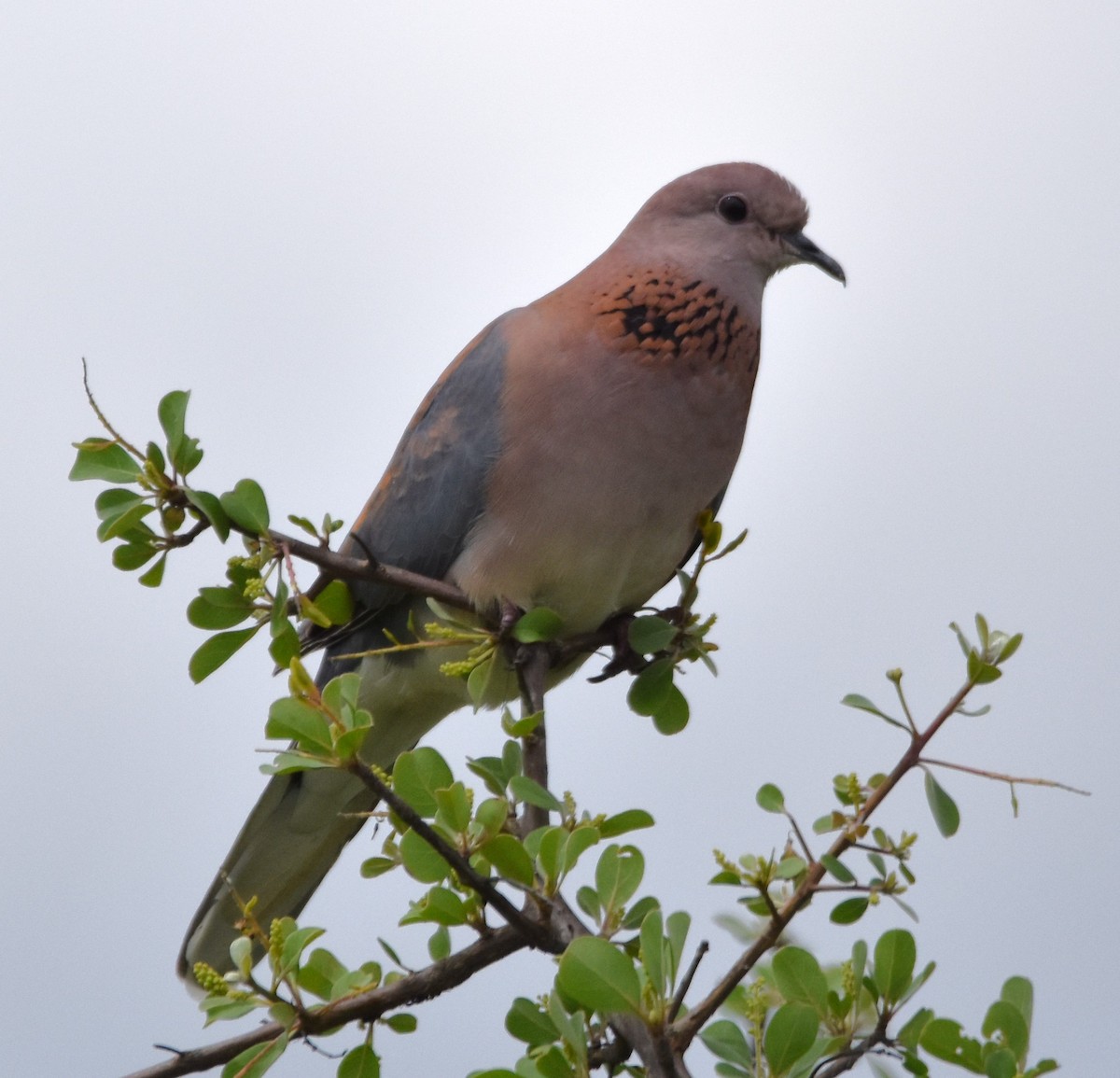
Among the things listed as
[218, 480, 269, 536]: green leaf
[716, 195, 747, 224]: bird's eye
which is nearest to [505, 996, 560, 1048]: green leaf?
[218, 480, 269, 536]: green leaf

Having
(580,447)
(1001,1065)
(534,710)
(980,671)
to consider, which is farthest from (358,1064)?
(580,447)

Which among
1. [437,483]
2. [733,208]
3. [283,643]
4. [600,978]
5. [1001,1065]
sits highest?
[733,208]

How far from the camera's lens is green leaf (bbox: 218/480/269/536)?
2053 mm

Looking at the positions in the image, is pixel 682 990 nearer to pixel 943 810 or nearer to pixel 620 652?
pixel 943 810

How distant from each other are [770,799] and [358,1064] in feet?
2.20

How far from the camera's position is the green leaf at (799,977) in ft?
6.39

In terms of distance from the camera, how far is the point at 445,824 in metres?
1.89

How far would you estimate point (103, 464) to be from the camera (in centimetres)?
208

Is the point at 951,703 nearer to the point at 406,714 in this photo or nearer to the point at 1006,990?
Answer: the point at 1006,990

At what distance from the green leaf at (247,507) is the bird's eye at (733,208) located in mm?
1525

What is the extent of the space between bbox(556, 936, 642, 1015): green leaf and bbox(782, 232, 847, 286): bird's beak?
1958 millimetres

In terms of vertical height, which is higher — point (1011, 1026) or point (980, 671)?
point (980, 671)

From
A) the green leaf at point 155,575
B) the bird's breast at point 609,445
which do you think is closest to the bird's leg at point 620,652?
the bird's breast at point 609,445

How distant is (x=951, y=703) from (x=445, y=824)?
0.65 m
